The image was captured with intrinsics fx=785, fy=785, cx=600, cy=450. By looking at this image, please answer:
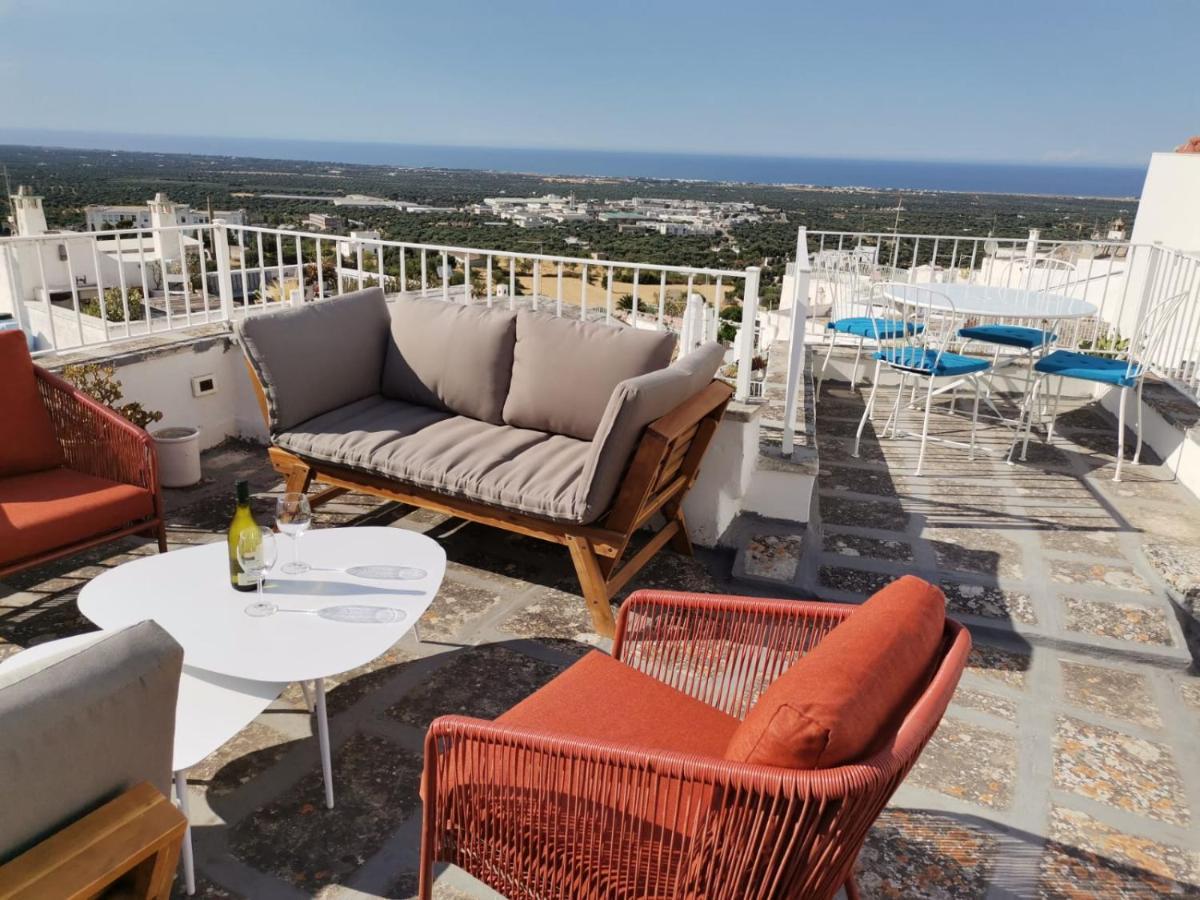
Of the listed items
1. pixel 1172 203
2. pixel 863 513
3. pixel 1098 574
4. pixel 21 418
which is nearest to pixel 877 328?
pixel 863 513

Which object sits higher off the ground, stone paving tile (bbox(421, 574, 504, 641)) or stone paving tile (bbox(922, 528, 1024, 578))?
stone paving tile (bbox(922, 528, 1024, 578))

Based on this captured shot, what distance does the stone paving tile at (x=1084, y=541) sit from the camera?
356 centimetres

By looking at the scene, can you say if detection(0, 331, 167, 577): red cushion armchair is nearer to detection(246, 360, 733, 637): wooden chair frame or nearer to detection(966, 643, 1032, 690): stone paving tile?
detection(246, 360, 733, 637): wooden chair frame

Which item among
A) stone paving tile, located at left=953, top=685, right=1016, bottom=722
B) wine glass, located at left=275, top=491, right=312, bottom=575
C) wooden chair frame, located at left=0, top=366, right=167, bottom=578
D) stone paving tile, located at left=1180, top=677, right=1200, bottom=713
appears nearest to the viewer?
wine glass, located at left=275, top=491, right=312, bottom=575

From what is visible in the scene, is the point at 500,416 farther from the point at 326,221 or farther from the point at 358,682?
the point at 326,221

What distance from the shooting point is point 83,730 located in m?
1.01

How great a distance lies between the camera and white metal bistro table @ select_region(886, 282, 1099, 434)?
14.3ft

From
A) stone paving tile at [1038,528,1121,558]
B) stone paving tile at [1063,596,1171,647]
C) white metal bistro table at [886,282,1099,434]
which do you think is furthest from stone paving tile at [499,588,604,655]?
white metal bistro table at [886,282,1099,434]

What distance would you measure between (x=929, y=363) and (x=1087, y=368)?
922 mm

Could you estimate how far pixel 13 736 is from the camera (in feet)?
3.03

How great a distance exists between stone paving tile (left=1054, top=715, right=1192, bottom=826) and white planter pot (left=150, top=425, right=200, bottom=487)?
13.0 ft

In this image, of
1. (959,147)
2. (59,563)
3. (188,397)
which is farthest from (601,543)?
(959,147)

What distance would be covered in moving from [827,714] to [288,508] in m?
1.71

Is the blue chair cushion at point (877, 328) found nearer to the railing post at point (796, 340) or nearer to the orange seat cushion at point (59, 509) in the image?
the railing post at point (796, 340)
